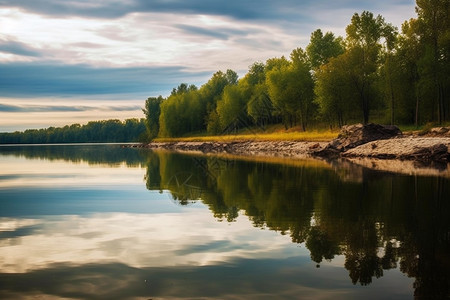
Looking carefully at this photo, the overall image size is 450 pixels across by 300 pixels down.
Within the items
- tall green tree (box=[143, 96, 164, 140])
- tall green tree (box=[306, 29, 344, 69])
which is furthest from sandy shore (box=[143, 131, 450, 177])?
tall green tree (box=[143, 96, 164, 140])

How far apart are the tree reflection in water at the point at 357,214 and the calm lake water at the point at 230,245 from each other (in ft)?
0.14

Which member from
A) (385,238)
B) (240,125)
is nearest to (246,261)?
(385,238)

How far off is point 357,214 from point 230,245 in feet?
17.5

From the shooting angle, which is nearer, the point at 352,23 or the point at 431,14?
the point at 431,14

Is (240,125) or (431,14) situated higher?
(431,14)

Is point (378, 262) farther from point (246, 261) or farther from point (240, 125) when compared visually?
point (240, 125)

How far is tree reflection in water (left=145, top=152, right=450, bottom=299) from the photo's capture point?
8820mm

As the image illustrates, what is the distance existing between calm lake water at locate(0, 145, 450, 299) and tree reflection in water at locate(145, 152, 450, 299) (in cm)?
4

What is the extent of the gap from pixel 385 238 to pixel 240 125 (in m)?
111

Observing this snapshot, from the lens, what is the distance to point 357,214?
1412 cm

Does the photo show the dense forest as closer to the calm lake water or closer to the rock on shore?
the rock on shore

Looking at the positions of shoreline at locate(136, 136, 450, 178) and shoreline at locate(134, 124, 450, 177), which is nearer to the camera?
shoreline at locate(136, 136, 450, 178)

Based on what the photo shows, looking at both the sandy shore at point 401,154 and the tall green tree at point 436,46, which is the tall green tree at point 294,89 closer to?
the sandy shore at point 401,154

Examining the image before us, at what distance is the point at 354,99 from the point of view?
7738 cm
